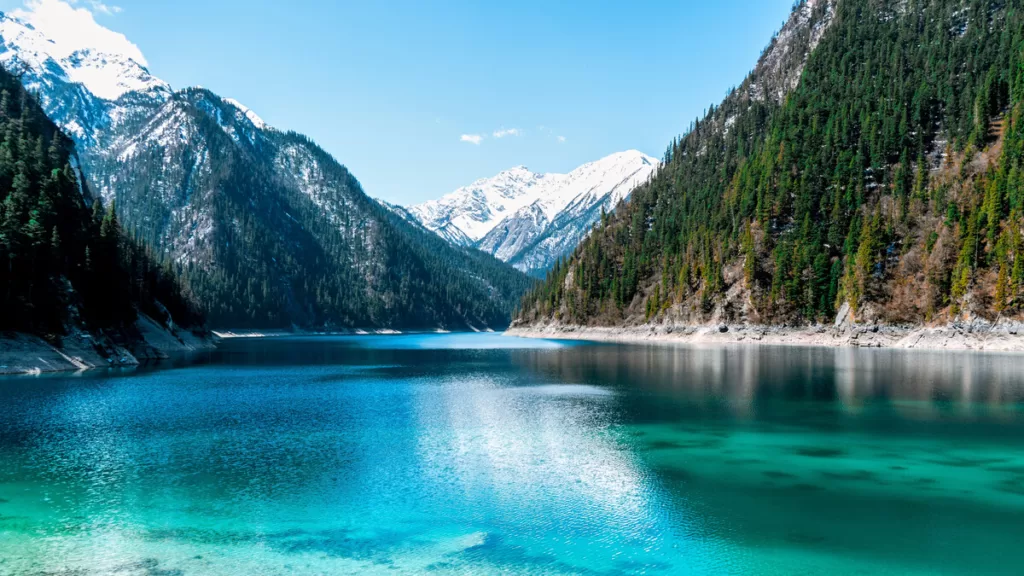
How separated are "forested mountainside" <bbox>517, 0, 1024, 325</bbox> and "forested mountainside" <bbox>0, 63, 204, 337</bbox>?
118 metres

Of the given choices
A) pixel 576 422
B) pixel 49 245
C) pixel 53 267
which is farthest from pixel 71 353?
pixel 576 422

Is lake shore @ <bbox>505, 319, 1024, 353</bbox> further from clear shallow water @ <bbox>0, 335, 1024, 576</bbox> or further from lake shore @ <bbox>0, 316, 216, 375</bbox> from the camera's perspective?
lake shore @ <bbox>0, 316, 216, 375</bbox>

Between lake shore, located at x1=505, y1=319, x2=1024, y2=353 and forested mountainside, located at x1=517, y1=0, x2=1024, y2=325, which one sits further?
forested mountainside, located at x1=517, y1=0, x2=1024, y2=325

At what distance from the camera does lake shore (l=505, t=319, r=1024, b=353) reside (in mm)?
97938

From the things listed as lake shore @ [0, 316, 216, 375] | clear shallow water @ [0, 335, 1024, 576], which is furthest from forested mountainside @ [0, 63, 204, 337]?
clear shallow water @ [0, 335, 1024, 576]

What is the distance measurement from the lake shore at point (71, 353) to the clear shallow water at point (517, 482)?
569 inches

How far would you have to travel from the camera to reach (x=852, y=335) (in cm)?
12056

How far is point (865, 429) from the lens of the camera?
1505 inches

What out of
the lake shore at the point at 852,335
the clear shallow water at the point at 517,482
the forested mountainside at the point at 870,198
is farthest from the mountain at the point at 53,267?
the forested mountainside at the point at 870,198

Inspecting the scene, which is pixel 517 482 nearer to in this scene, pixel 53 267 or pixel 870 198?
pixel 53 267

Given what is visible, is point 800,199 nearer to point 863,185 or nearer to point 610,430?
point 863,185

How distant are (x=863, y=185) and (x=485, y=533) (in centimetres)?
15167

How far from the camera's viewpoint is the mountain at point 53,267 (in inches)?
2692

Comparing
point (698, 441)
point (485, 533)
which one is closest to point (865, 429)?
point (698, 441)
